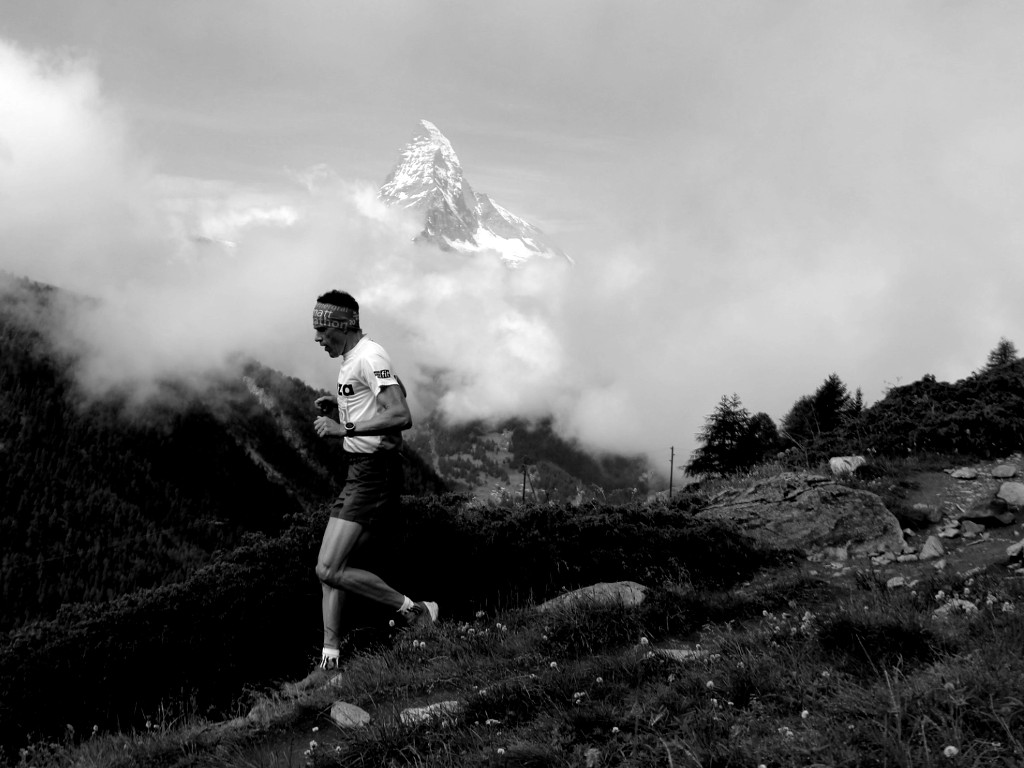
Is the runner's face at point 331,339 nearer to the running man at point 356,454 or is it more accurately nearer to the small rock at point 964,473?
the running man at point 356,454

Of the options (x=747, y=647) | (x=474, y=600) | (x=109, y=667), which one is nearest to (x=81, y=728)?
(x=109, y=667)

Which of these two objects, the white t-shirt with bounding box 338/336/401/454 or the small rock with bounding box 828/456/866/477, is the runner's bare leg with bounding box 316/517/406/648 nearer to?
the white t-shirt with bounding box 338/336/401/454

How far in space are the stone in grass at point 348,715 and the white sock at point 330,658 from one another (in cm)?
149

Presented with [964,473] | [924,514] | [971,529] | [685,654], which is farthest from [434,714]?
[964,473]

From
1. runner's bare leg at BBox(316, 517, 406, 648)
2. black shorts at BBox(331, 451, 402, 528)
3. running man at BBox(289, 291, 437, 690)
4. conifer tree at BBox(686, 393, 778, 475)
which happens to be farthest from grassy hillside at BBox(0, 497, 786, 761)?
conifer tree at BBox(686, 393, 778, 475)

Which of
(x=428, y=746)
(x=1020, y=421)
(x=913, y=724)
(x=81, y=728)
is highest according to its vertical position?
(x=1020, y=421)

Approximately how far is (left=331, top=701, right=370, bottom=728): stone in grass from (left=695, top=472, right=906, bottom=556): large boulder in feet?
24.8

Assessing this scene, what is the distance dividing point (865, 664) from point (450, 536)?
5943 mm

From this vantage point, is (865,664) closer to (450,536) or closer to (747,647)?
(747,647)

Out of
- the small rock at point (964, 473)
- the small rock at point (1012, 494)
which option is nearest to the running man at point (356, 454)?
the small rock at point (1012, 494)

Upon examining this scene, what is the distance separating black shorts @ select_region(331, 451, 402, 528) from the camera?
7.76 metres

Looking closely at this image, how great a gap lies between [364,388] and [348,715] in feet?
10.3

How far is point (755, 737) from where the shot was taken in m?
4.29

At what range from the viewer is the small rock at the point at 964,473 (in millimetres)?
14328
